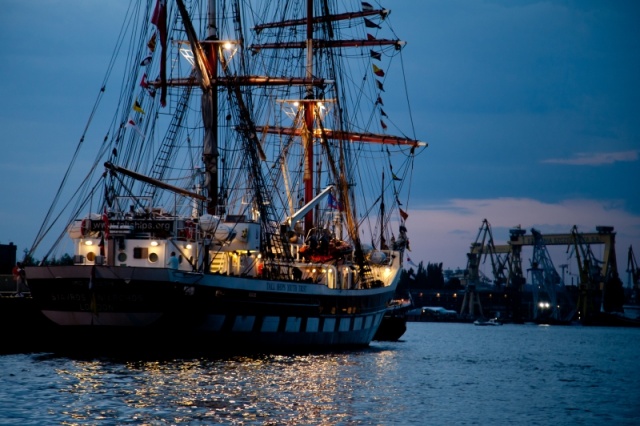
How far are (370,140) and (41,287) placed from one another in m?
52.9

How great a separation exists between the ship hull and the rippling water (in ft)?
5.32

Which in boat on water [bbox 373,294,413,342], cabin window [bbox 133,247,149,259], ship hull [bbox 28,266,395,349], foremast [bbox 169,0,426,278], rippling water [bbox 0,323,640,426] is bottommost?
rippling water [bbox 0,323,640,426]

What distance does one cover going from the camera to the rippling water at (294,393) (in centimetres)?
3469

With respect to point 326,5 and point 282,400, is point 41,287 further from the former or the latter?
point 326,5

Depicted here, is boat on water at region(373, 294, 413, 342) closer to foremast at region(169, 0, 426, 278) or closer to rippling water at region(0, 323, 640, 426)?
foremast at region(169, 0, 426, 278)

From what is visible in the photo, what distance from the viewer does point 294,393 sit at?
41406mm

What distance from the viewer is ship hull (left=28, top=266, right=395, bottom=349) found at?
5088cm

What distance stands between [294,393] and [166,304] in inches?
491

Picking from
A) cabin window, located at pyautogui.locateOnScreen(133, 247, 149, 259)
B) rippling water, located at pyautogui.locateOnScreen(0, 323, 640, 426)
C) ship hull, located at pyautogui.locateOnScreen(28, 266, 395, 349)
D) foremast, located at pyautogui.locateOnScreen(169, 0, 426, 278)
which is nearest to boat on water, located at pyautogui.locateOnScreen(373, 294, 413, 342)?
foremast, located at pyautogui.locateOnScreen(169, 0, 426, 278)

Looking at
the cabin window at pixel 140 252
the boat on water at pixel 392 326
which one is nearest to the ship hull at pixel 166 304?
the cabin window at pixel 140 252

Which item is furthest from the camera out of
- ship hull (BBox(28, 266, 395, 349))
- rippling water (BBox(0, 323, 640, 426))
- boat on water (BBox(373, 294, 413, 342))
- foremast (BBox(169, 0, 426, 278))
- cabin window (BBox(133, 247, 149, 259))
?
boat on water (BBox(373, 294, 413, 342))

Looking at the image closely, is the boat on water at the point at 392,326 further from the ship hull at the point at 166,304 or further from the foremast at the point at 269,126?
the ship hull at the point at 166,304

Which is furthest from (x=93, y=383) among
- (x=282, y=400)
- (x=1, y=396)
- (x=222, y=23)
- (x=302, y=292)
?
(x=222, y=23)

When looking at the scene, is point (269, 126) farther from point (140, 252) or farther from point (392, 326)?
point (140, 252)
